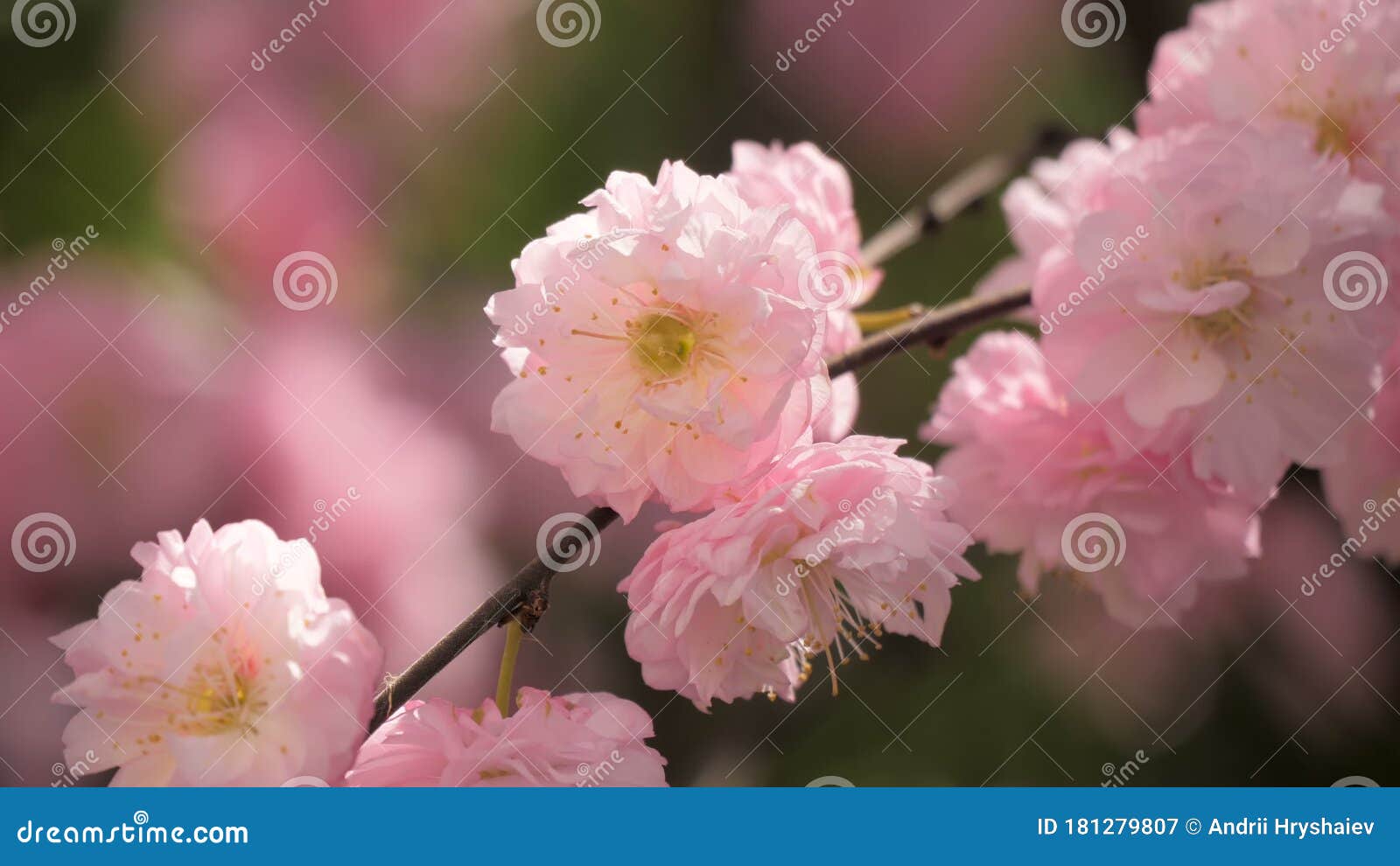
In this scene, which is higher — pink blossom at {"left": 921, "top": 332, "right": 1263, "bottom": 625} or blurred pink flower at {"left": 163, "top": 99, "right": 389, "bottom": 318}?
pink blossom at {"left": 921, "top": 332, "right": 1263, "bottom": 625}

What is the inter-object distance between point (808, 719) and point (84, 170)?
27.8 inches

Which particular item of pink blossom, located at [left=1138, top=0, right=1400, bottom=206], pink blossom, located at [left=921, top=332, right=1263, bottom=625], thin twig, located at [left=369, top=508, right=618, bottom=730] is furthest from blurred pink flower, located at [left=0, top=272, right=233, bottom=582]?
pink blossom, located at [left=1138, top=0, right=1400, bottom=206]

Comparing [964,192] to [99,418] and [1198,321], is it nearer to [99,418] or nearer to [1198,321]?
[1198,321]

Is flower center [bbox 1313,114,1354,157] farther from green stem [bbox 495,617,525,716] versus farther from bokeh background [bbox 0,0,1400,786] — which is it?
green stem [bbox 495,617,525,716]

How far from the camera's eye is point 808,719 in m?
0.91

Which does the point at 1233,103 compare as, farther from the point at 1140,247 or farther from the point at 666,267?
the point at 666,267

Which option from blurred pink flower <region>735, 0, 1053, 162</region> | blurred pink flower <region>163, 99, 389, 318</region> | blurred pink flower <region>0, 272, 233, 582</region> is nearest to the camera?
blurred pink flower <region>0, 272, 233, 582</region>

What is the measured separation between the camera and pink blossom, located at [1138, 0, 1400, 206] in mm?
669

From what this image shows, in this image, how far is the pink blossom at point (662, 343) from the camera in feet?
1.57

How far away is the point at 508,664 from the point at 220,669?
0.13 meters

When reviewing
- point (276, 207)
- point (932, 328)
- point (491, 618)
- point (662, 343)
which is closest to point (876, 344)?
point (932, 328)

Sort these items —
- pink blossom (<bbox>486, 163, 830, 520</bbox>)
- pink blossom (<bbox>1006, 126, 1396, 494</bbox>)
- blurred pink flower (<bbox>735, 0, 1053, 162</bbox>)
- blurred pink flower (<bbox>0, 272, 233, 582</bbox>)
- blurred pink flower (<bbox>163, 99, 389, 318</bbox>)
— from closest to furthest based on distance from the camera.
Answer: pink blossom (<bbox>486, 163, 830, 520</bbox>) < pink blossom (<bbox>1006, 126, 1396, 494</bbox>) < blurred pink flower (<bbox>0, 272, 233, 582</bbox>) < blurred pink flower (<bbox>163, 99, 389, 318</bbox>) < blurred pink flower (<bbox>735, 0, 1053, 162</bbox>)

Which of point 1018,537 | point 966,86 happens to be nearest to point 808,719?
point 1018,537

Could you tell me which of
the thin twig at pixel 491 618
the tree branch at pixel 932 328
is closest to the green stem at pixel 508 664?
the thin twig at pixel 491 618
